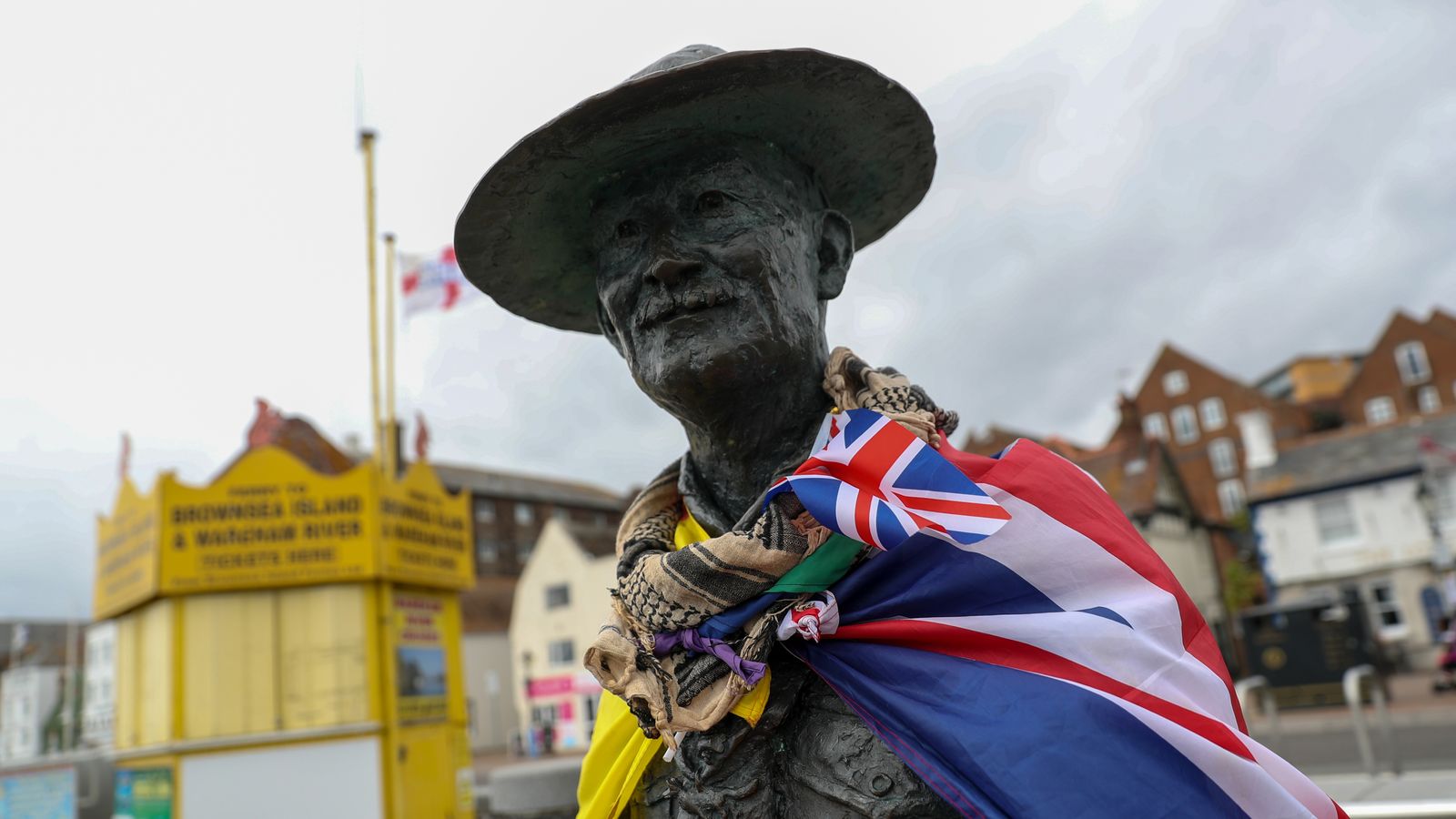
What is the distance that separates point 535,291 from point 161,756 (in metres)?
8.57

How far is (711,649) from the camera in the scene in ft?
4.70

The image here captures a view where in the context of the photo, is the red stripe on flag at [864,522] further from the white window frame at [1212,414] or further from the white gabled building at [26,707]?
Answer: the white window frame at [1212,414]

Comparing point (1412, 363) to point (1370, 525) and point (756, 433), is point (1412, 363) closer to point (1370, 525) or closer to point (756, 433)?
point (1370, 525)

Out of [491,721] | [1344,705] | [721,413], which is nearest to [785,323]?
[721,413]

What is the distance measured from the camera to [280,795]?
27.4 feet

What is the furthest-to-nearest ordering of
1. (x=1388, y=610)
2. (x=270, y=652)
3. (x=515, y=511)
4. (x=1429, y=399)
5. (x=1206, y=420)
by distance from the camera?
(x=515, y=511)
(x=1206, y=420)
(x=1429, y=399)
(x=1388, y=610)
(x=270, y=652)

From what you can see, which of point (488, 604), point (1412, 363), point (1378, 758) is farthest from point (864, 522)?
point (1412, 363)

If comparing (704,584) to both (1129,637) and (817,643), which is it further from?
(1129,637)

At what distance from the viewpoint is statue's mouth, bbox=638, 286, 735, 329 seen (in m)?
1.58

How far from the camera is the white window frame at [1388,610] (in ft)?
76.0

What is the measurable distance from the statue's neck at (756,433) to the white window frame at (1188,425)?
4469 cm

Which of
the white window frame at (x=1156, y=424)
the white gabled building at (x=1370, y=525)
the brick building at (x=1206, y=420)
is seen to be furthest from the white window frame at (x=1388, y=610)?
the white window frame at (x=1156, y=424)

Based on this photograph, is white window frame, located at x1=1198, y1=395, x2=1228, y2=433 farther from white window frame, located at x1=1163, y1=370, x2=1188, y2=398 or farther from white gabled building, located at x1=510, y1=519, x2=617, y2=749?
white gabled building, located at x1=510, y1=519, x2=617, y2=749

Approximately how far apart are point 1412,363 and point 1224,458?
8095mm
